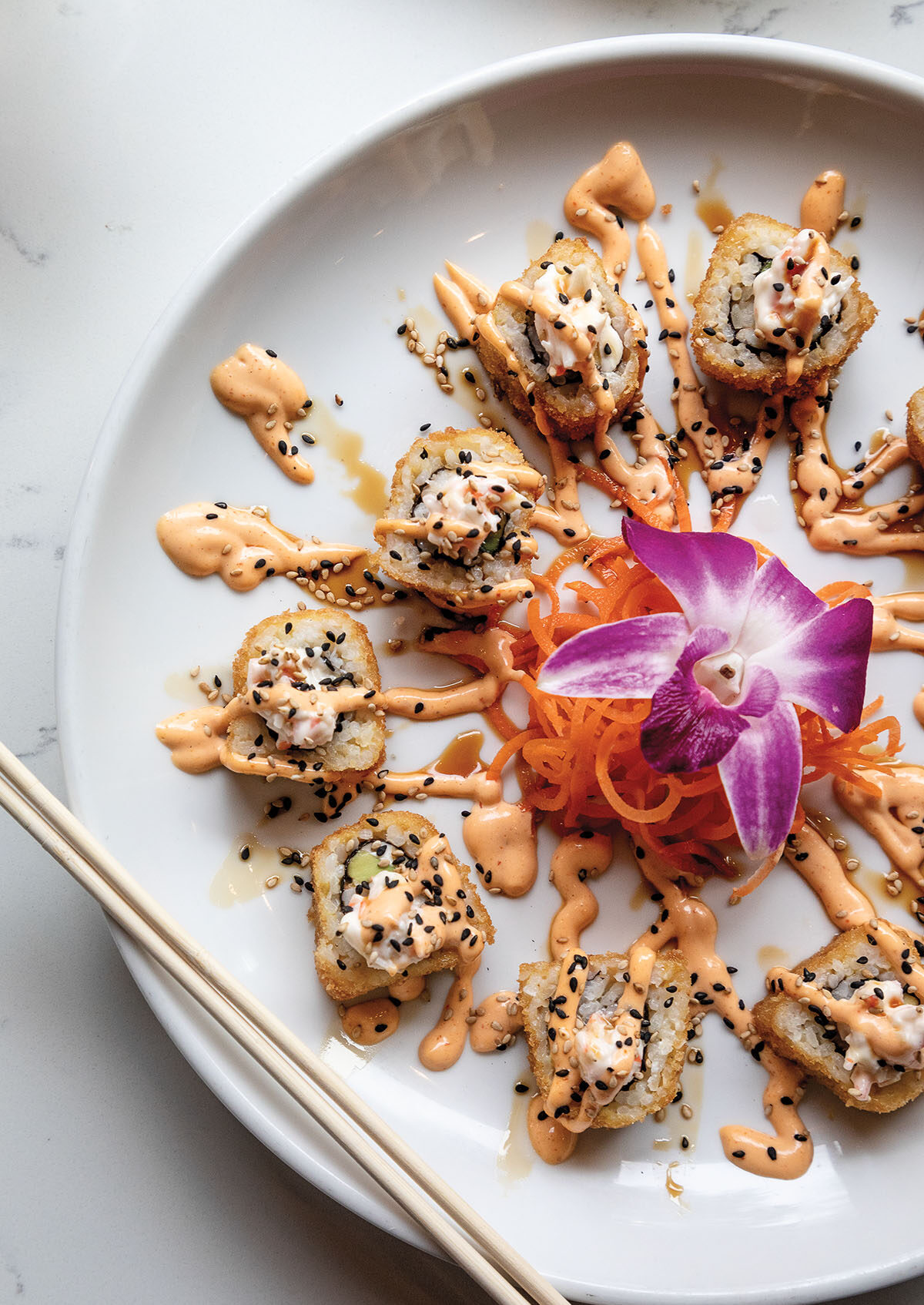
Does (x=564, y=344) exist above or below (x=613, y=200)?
below

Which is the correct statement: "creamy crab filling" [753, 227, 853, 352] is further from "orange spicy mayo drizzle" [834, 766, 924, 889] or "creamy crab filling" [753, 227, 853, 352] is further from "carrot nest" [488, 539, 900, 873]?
"orange spicy mayo drizzle" [834, 766, 924, 889]

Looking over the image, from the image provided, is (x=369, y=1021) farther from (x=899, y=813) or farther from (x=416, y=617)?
(x=899, y=813)

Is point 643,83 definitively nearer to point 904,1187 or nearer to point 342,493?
point 342,493

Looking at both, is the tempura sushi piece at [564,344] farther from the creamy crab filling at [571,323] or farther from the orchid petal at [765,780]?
the orchid petal at [765,780]

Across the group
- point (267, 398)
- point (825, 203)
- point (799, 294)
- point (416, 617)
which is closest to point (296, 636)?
point (416, 617)

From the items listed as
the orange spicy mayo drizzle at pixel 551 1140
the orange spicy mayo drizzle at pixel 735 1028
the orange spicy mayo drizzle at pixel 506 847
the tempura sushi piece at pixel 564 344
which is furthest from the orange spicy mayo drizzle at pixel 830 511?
the orange spicy mayo drizzle at pixel 551 1140

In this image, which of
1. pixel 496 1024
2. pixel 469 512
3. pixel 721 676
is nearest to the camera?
pixel 721 676
